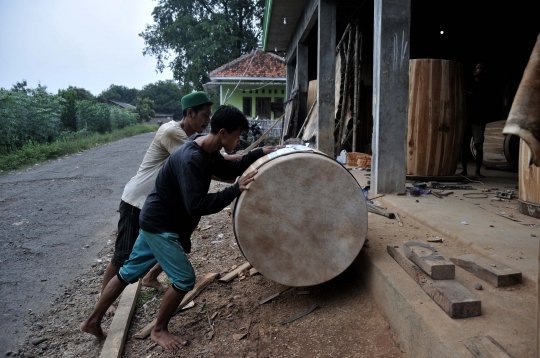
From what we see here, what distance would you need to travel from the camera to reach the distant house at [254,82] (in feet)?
82.5

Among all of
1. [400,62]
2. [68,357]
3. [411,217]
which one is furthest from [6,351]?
[400,62]

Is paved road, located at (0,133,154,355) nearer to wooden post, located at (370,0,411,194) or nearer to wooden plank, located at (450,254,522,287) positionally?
wooden plank, located at (450,254,522,287)

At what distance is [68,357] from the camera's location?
3.05m

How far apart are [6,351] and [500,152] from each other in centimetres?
735

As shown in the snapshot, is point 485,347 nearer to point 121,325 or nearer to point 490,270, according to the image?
point 490,270

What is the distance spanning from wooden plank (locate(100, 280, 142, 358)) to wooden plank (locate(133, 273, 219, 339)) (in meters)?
0.13

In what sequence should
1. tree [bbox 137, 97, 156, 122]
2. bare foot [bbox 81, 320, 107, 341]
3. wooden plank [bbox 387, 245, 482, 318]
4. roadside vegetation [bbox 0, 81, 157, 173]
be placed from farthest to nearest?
tree [bbox 137, 97, 156, 122] → roadside vegetation [bbox 0, 81, 157, 173] → bare foot [bbox 81, 320, 107, 341] → wooden plank [bbox 387, 245, 482, 318]

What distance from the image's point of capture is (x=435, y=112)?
208 inches

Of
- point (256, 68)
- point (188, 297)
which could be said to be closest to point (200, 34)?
point (256, 68)

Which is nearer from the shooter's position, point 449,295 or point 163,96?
point 449,295

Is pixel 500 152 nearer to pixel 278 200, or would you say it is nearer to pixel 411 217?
pixel 411 217

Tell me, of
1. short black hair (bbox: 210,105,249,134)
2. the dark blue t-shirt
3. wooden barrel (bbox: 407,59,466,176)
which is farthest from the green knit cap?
wooden barrel (bbox: 407,59,466,176)

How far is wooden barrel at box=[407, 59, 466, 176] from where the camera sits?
524 cm

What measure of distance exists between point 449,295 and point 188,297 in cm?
224
